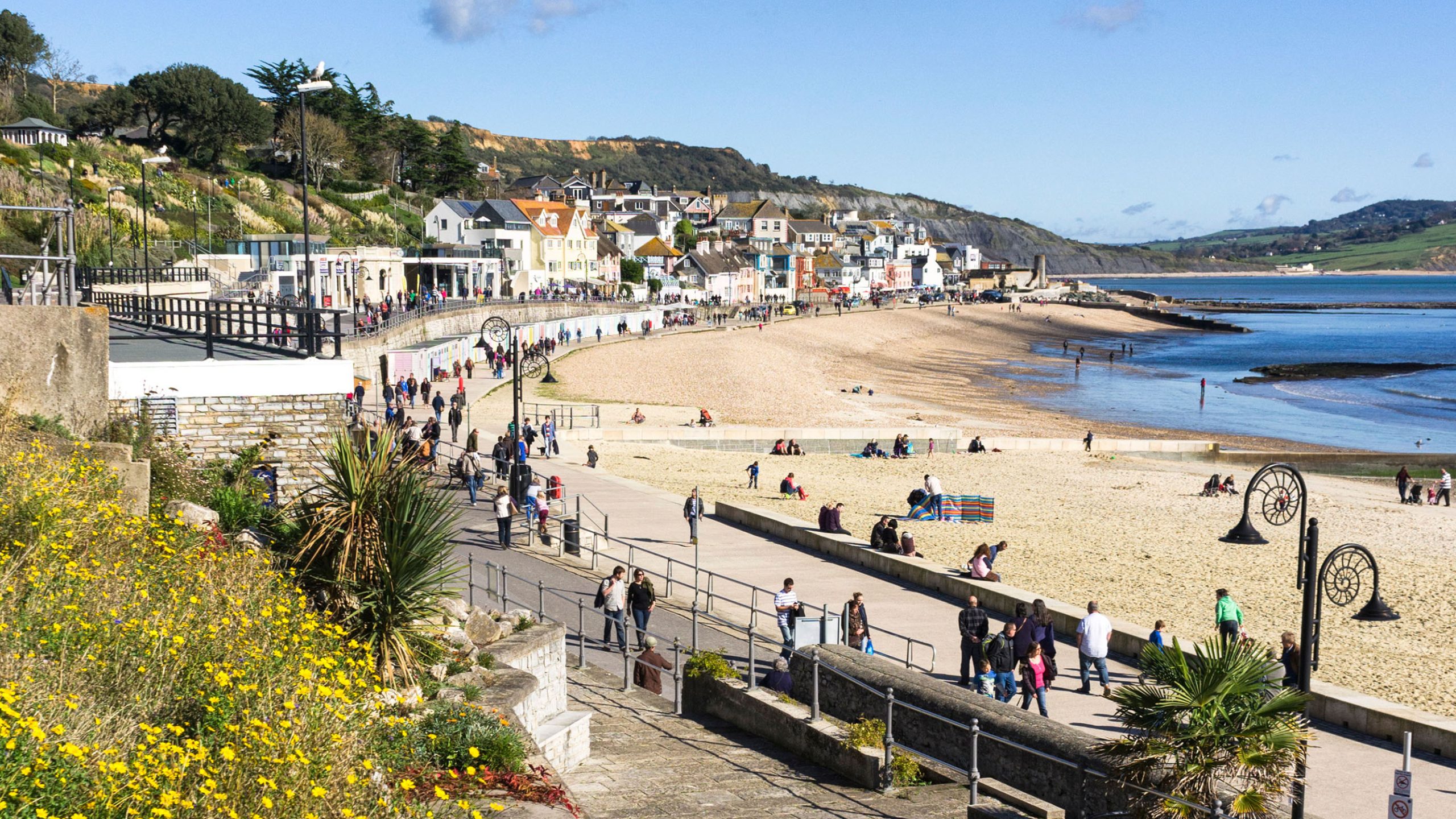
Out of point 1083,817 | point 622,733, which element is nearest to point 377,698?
point 622,733

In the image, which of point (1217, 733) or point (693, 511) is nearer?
point (1217, 733)

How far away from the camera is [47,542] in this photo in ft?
24.7

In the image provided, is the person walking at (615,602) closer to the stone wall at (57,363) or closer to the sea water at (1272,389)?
the stone wall at (57,363)

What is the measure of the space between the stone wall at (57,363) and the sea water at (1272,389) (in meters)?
44.4

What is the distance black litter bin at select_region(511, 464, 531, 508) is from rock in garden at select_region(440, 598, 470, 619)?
9126 millimetres

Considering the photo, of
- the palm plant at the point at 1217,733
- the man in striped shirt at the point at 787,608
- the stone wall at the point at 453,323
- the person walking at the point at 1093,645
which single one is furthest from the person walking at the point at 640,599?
the stone wall at the point at 453,323

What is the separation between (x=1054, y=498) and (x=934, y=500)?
6.08m

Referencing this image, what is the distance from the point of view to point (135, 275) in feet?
124

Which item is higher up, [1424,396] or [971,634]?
[971,634]

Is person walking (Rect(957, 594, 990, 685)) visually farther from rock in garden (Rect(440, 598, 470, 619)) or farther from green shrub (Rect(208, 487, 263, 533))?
green shrub (Rect(208, 487, 263, 533))

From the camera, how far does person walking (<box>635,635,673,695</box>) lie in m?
12.3

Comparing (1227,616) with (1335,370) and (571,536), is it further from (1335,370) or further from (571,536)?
(1335,370)

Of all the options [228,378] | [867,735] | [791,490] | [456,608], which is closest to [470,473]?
[228,378]

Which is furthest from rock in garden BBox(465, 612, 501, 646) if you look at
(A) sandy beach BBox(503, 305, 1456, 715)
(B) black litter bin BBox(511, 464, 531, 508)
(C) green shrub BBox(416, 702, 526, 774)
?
(B) black litter bin BBox(511, 464, 531, 508)
